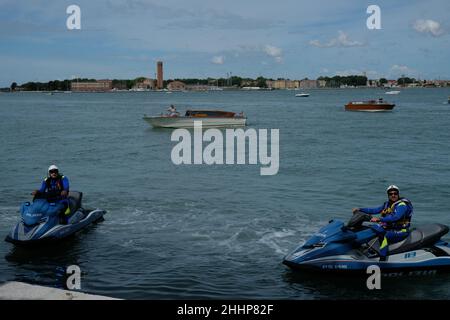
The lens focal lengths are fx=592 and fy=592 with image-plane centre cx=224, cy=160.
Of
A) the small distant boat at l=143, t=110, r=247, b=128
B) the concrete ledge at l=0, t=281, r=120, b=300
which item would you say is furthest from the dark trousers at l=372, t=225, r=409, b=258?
the small distant boat at l=143, t=110, r=247, b=128

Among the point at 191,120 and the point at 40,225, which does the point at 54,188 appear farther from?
the point at 191,120

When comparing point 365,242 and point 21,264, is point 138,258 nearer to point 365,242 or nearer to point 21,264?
point 21,264

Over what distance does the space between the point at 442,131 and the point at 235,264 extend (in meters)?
37.7

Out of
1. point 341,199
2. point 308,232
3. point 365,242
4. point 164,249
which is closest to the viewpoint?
point 365,242

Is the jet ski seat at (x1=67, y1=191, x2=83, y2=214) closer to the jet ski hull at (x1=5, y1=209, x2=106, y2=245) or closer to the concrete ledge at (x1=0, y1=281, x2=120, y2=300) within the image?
the jet ski hull at (x1=5, y1=209, x2=106, y2=245)

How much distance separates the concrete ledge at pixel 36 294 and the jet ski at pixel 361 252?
15.9ft

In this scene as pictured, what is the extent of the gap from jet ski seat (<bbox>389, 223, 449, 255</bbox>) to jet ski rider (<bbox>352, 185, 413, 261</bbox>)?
11 cm

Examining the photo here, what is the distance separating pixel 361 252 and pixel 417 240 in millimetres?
1134

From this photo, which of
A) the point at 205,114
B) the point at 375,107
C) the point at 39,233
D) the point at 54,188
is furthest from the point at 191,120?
the point at 39,233

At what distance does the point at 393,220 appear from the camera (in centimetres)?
1109

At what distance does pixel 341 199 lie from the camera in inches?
773

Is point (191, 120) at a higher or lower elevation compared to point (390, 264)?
higher

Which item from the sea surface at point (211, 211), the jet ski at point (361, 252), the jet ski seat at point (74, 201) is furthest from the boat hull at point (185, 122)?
the jet ski at point (361, 252)
